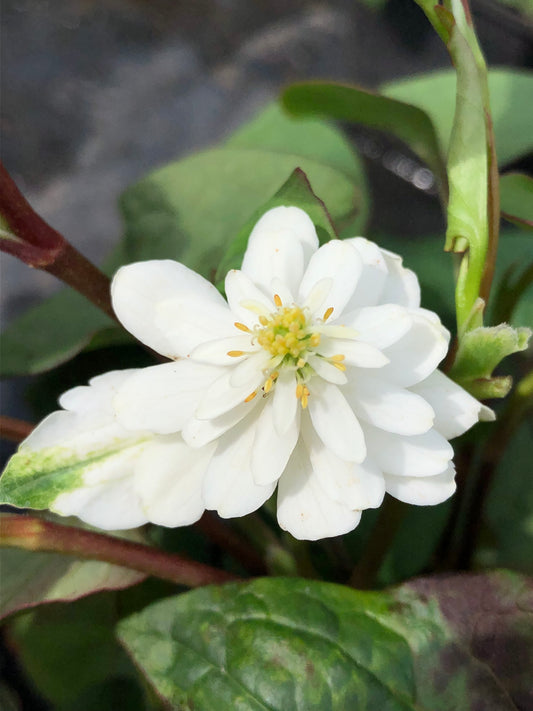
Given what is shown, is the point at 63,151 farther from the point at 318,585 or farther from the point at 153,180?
the point at 318,585

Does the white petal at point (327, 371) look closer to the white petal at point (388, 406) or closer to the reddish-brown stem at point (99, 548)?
the white petal at point (388, 406)

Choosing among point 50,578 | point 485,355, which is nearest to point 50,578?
point 50,578

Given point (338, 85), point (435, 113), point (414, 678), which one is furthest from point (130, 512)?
point (435, 113)

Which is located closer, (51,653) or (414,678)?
(414,678)

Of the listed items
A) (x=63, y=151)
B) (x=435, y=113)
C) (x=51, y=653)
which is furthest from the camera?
(x=63, y=151)

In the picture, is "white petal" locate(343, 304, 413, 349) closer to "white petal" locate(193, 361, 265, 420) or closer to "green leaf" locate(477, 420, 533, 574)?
"white petal" locate(193, 361, 265, 420)

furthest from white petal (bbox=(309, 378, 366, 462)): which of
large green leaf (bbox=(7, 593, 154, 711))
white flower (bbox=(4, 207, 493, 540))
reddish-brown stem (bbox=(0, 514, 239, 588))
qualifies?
large green leaf (bbox=(7, 593, 154, 711))
